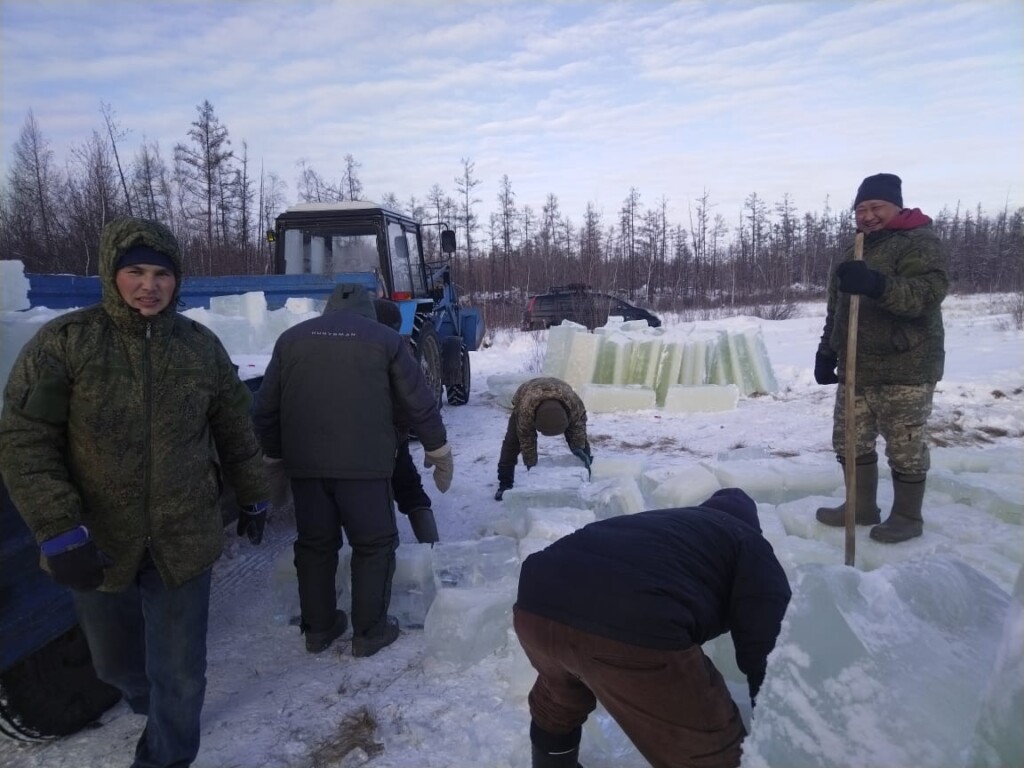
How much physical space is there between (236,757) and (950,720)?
220cm

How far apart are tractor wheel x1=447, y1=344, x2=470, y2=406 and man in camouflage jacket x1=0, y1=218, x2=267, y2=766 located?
21.1 ft

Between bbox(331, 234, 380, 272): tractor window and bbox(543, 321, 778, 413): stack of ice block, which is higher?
bbox(331, 234, 380, 272): tractor window

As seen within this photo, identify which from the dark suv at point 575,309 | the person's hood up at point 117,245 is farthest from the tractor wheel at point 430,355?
the dark suv at point 575,309

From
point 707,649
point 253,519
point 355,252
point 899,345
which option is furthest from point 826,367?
point 355,252

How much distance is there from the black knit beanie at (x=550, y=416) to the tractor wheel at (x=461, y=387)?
3843 millimetres

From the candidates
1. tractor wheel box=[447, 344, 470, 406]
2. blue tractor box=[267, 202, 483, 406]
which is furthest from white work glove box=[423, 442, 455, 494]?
tractor wheel box=[447, 344, 470, 406]

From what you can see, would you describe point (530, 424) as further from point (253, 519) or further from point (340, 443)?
point (253, 519)

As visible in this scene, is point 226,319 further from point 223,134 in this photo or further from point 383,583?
point 223,134

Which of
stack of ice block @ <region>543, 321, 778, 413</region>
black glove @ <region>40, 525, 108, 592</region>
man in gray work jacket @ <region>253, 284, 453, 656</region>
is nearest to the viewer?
black glove @ <region>40, 525, 108, 592</region>

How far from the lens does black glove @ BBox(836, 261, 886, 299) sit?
3055 mm

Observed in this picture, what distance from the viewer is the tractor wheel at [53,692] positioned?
6.85 ft

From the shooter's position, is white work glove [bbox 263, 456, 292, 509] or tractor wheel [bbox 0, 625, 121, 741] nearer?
tractor wheel [bbox 0, 625, 121, 741]

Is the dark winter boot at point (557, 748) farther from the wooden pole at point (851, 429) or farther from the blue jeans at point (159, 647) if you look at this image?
the wooden pole at point (851, 429)

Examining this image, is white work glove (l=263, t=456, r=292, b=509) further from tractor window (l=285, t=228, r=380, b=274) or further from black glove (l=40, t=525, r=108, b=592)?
tractor window (l=285, t=228, r=380, b=274)
